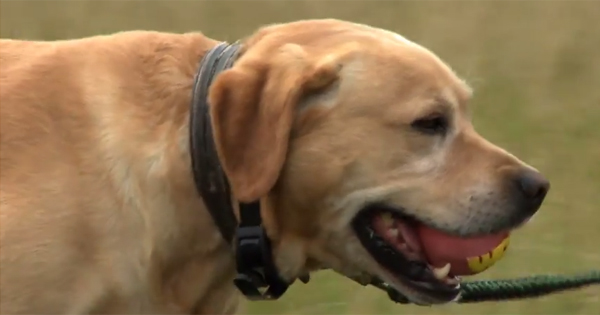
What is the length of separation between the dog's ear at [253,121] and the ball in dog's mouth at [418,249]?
0.34 meters

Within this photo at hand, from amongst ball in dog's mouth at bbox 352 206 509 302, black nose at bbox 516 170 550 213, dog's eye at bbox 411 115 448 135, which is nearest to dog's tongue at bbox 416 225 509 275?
ball in dog's mouth at bbox 352 206 509 302

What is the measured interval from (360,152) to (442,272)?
445mm

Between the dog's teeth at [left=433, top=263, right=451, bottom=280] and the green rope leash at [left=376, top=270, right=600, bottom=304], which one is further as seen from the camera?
the green rope leash at [left=376, top=270, right=600, bottom=304]

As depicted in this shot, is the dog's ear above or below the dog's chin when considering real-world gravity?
above

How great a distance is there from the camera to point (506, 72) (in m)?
7.90

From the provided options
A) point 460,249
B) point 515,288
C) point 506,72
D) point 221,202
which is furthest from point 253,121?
point 506,72

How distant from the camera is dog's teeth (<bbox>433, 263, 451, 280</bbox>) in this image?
311 centimetres

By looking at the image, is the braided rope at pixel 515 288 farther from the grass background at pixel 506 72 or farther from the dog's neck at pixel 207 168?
the dog's neck at pixel 207 168

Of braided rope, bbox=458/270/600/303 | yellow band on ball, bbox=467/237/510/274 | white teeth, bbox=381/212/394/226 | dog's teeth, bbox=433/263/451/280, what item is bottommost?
braided rope, bbox=458/270/600/303

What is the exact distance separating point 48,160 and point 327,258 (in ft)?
2.68

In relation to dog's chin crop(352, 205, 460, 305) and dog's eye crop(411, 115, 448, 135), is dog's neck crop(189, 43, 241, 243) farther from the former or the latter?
dog's eye crop(411, 115, 448, 135)

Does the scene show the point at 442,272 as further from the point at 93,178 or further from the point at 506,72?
the point at 506,72

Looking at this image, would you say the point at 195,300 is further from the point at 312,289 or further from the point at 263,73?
the point at 312,289

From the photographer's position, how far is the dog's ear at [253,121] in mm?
2863
